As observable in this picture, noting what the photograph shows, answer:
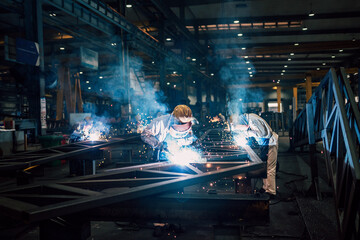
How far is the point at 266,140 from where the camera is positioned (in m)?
4.96

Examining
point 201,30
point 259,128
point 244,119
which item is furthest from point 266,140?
point 201,30

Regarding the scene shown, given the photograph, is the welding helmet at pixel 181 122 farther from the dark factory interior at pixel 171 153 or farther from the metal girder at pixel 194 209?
the metal girder at pixel 194 209

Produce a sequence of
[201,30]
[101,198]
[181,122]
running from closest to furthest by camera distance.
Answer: [101,198] → [181,122] → [201,30]

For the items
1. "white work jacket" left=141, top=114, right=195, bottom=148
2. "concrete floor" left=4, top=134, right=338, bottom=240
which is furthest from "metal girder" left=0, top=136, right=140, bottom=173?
"white work jacket" left=141, top=114, right=195, bottom=148

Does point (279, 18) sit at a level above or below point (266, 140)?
above

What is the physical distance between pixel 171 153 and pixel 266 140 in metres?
2.05

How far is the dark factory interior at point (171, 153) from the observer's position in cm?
188

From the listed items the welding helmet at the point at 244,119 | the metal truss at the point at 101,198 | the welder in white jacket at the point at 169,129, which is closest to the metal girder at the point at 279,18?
the welding helmet at the point at 244,119

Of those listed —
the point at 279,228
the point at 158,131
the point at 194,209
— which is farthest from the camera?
the point at 158,131

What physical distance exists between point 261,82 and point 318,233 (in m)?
29.8

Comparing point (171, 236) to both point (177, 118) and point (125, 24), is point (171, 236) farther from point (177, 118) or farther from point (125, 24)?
point (125, 24)

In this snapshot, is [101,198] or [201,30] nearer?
[101,198]

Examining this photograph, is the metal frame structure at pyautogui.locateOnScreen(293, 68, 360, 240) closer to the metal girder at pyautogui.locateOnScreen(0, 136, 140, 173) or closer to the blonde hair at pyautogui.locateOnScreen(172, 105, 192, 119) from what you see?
the blonde hair at pyautogui.locateOnScreen(172, 105, 192, 119)

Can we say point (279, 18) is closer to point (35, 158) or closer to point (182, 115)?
point (182, 115)
